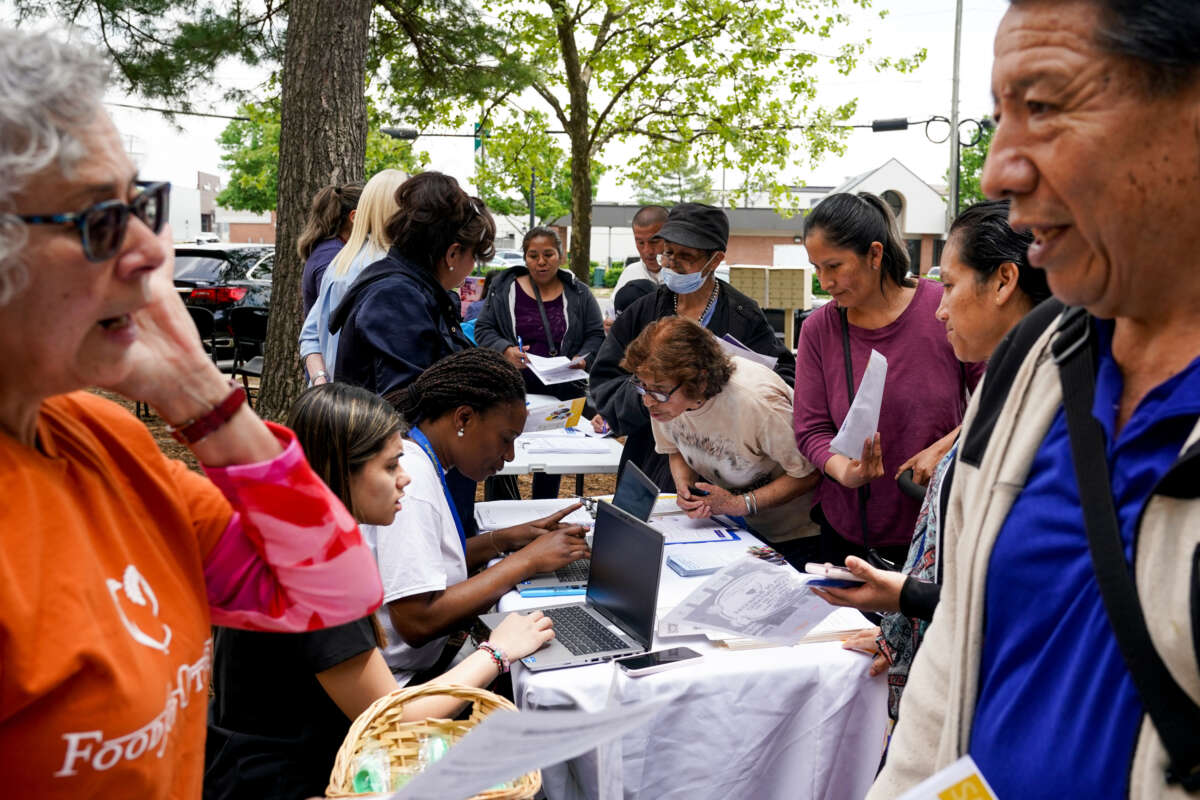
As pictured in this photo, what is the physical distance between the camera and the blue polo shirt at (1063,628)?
3.18ft

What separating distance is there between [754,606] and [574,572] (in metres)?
0.84

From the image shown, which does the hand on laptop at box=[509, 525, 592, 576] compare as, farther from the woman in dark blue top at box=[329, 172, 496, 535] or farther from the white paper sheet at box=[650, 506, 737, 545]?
the woman in dark blue top at box=[329, 172, 496, 535]

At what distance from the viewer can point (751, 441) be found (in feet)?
11.0

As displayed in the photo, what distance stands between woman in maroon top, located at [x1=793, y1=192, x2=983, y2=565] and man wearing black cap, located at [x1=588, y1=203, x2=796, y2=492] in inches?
32.2

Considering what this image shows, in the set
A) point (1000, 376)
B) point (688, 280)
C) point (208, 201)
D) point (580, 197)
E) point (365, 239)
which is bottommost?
point (1000, 376)

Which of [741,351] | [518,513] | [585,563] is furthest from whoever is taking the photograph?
[518,513]

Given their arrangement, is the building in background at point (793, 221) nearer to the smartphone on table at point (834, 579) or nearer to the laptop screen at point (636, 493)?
the laptop screen at point (636, 493)

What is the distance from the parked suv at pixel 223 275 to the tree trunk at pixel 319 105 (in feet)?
21.3

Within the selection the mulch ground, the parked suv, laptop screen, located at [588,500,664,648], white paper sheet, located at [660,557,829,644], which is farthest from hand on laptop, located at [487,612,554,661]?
the parked suv

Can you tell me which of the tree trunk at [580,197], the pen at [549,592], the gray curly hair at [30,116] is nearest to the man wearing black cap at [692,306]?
the pen at [549,592]

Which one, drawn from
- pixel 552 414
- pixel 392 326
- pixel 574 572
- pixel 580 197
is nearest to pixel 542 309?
pixel 552 414

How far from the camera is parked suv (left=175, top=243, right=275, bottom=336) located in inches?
470

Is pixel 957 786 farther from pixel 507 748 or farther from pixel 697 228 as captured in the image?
pixel 697 228

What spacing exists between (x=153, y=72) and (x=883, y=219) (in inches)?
256
